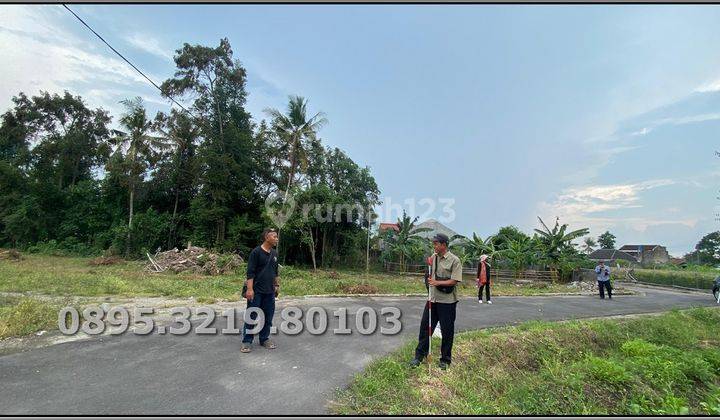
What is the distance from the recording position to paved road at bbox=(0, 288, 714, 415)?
353cm

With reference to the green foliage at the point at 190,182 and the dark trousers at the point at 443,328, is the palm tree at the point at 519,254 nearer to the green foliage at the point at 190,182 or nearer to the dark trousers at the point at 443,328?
the green foliage at the point at 190,182

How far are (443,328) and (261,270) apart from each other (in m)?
2.75

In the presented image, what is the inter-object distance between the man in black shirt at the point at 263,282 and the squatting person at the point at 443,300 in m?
2.25

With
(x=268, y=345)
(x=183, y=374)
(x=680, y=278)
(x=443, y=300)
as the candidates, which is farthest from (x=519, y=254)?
(x=183, y=374)

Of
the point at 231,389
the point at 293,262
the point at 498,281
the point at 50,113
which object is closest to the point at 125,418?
the point at 231,389

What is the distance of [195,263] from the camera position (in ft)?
62.3

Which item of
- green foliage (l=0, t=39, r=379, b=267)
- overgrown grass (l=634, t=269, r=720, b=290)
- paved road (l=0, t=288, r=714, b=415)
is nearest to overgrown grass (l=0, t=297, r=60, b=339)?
paved road (l=0, t=288, r=714, b=415)

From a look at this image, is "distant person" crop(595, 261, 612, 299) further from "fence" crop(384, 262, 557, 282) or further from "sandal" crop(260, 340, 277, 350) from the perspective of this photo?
"sandal" crop(260, 340, 277, 350)

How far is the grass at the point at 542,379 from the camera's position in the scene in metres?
4.05

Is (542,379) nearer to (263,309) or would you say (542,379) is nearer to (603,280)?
(263,309)

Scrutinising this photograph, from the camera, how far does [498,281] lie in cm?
2266

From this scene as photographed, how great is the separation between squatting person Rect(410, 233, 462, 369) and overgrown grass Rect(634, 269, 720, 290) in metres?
29.5

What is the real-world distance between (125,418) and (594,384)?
224 inches

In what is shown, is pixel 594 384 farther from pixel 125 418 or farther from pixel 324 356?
pixel 125 418
